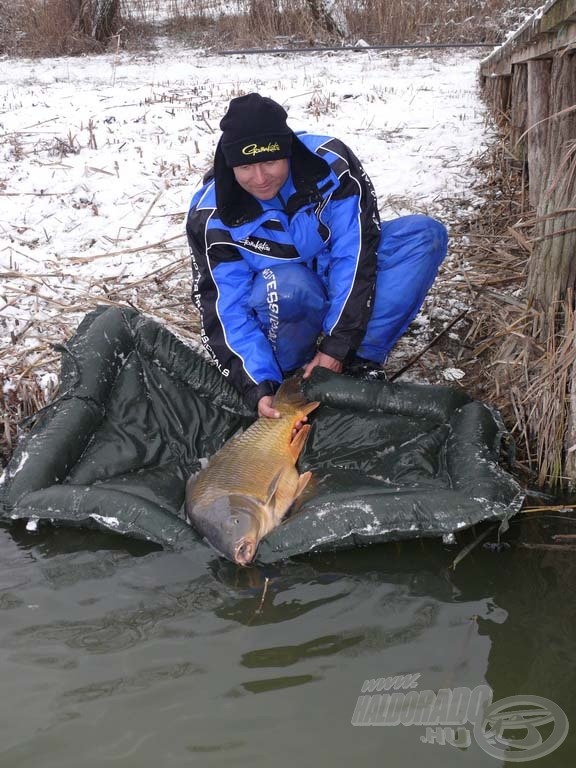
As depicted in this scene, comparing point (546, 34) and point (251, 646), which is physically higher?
point (546, 34)

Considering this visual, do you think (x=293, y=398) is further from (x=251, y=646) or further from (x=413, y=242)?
(x=251, y=646)

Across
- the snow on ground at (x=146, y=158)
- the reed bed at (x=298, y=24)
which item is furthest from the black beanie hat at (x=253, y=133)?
the reed bed at (x=298, y=24)

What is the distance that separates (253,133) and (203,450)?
164cm

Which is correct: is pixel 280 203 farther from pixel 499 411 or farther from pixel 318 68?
pixel 318 68

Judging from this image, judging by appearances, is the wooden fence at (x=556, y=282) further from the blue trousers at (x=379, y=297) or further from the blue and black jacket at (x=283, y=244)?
the blue and black jacket at (x=283, y=244)

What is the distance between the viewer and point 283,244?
409 centimetres

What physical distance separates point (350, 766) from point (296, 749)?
178mm

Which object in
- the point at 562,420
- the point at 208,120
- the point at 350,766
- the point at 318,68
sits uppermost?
the point at 318,68

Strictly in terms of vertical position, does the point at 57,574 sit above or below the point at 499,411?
below

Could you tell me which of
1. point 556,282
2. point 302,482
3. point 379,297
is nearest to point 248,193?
point 379,297

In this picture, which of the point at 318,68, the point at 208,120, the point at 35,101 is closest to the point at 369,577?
the point at 208,120

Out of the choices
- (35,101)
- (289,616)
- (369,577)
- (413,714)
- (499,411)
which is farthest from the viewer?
(35,101)

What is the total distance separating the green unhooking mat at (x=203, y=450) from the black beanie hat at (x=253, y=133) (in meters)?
1.12

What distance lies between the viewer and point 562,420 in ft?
11.8
